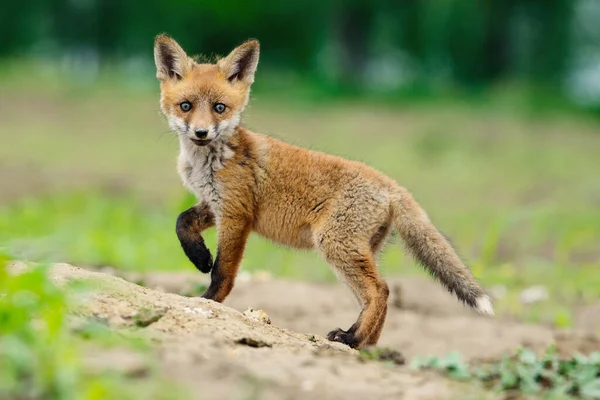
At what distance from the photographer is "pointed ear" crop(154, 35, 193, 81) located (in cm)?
611

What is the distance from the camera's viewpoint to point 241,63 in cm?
628

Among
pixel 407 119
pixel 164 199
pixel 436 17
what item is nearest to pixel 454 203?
pixel 164 199

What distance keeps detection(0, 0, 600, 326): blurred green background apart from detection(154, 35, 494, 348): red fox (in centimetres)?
98

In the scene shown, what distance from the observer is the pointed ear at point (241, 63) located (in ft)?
20.3

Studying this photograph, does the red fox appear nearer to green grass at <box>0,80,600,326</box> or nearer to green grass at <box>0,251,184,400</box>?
green grass at <box>0,80,600,326</box>

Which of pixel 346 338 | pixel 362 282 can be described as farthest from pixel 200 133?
pixel 346 338

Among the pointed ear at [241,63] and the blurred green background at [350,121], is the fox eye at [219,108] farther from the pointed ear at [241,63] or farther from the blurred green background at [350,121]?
the blurred green background at [350,121]

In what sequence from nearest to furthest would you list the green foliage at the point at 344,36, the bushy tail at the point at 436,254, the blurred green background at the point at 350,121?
the bushy tail at the point at 436,254
the blurred green background at the point at 350,121
the green foliage at the point at 344,36

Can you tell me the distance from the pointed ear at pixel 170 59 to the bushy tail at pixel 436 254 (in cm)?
175

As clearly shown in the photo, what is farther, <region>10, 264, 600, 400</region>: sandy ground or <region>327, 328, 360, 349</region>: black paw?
<region>327, 328, 360, 349</region>: black paw

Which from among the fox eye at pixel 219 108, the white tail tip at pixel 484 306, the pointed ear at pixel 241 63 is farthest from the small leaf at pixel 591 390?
the pointed ear at pixel 241 63

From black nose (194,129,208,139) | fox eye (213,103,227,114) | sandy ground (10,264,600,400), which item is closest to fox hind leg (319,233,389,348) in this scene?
sandy ground (10,264,600,400)

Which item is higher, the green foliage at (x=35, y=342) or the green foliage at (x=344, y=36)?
the green foliage at (x=344, y=36)

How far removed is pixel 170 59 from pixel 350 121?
13.4 meters
